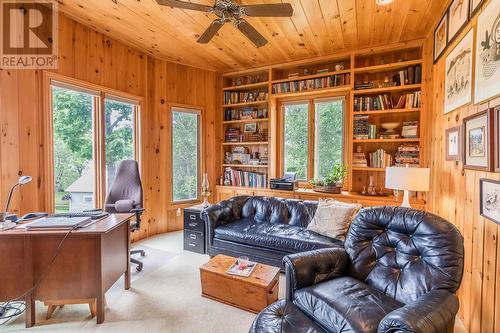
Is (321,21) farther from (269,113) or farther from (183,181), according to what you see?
(183,181)

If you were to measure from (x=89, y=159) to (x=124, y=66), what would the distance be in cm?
144

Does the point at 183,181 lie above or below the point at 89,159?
below

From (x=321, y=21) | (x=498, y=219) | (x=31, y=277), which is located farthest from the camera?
(x=321, y=21)

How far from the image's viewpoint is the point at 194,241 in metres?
3.58

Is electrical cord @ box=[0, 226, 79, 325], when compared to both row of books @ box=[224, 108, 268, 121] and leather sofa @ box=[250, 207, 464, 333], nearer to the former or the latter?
leather sofa @ box=[250, 207, 464, 333]

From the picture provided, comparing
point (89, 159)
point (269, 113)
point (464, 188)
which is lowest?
point (464, 188)

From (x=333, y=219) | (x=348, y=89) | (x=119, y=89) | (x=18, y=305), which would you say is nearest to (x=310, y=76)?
(x=348, y=89)

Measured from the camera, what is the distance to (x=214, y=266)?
93.2 inches

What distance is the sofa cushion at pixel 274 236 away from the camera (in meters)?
2.65

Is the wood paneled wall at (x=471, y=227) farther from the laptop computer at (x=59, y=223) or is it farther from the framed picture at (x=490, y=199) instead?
the laptop computer at (x=59, y=223)

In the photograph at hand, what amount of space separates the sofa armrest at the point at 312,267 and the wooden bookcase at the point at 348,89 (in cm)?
180

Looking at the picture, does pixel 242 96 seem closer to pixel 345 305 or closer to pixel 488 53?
pixel 488 53

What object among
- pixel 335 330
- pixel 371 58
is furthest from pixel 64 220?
pixel 371 58

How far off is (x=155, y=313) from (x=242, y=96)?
3750 mm
